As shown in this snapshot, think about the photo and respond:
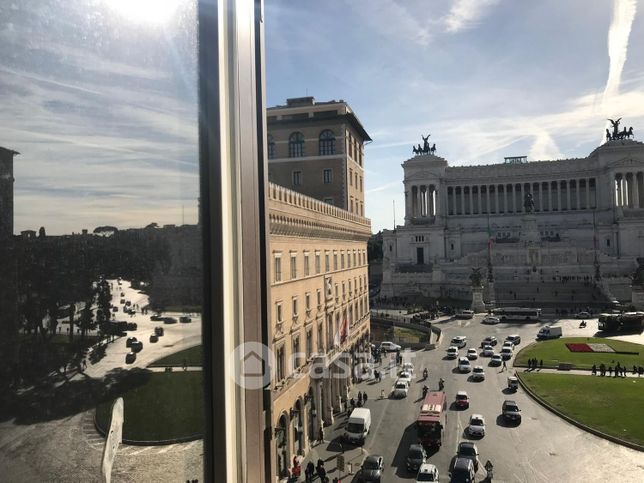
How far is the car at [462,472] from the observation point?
55.3ft

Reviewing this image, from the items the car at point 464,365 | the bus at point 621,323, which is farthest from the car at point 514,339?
the bus at point 621,323

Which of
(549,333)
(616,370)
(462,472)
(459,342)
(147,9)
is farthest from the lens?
(549,333)

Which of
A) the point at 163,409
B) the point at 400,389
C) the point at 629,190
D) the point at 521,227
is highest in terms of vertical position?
the point at 629,190

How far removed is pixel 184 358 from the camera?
232cm

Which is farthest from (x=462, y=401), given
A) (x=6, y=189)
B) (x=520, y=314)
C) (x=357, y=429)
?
(x=520, y=314)

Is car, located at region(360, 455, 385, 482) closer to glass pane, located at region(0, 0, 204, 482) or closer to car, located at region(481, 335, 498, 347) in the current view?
glass pane, located at region(0, 0, 204, 482)

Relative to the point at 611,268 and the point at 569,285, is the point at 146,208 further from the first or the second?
the point at 611,268

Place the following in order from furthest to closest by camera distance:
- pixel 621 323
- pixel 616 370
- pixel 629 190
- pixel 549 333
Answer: pixel 629 190 < pixel 621 323 < pixel 549 333 < pixel 616 370

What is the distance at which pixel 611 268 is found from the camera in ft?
220

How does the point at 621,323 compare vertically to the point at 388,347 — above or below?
above

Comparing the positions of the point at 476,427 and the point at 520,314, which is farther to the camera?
the point at 520,314

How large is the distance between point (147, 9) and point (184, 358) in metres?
1.55

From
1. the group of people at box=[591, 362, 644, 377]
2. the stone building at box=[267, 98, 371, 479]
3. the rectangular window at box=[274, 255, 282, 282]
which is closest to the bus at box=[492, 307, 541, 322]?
the group of people at box=[591, 362, 644, 377]

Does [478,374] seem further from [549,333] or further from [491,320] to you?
[491,320]
